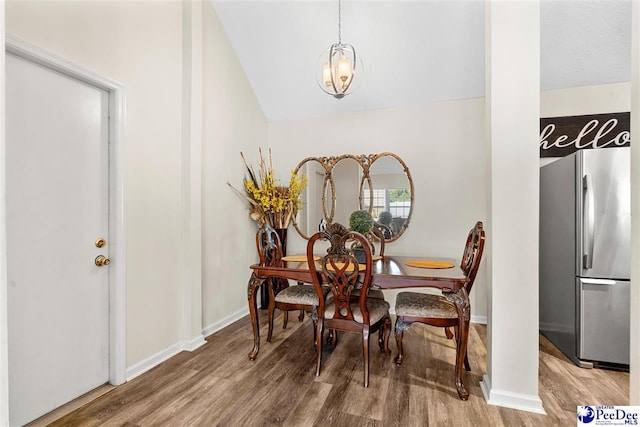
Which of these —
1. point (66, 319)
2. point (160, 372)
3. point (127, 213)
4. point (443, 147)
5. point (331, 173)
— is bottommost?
point (160, 372)

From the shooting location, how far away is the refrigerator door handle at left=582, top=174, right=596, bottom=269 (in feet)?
7.48

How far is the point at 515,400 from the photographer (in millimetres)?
1856

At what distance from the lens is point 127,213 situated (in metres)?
2.15

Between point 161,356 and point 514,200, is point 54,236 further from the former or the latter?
point 514,200

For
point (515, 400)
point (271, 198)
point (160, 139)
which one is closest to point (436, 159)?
point (271, 198)

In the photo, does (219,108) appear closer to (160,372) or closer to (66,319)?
(66,319)

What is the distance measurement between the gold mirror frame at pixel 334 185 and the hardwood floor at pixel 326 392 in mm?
1595

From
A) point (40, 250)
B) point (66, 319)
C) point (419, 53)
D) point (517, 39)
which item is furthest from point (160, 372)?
point (419, 53)

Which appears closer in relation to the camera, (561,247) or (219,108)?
(561,247)

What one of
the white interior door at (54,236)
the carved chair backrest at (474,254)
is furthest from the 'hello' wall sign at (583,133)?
the white interior door at (54,236)

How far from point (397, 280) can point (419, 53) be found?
2459mm

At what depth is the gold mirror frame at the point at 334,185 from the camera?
3.60 meters

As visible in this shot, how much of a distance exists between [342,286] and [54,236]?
1807 millimetres

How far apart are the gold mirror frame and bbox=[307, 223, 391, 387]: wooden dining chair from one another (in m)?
1.57
